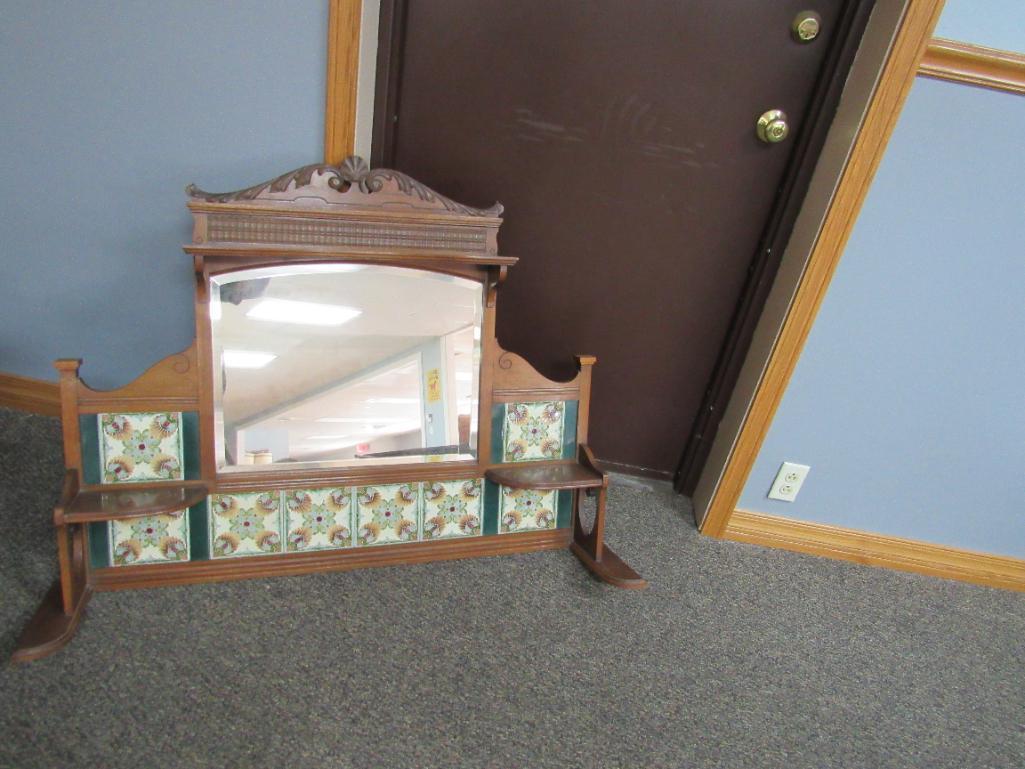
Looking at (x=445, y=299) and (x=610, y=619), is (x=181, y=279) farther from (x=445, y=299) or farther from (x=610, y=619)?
(x=610, y=619)

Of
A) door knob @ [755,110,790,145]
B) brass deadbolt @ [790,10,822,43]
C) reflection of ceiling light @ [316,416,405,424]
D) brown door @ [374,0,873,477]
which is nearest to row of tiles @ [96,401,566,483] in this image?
reflection of ceiling light @ [316,416,405,424]

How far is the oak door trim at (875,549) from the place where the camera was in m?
1.38

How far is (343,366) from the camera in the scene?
107 centimetres

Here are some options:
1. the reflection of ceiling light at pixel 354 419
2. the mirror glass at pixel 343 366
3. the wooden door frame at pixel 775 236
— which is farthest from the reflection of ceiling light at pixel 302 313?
the wooden door frame at pixel 775 236

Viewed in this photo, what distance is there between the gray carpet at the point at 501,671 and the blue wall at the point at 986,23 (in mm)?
1077

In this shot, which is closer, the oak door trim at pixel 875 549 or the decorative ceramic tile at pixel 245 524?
the decorative ceramic tile at pixel 245 524

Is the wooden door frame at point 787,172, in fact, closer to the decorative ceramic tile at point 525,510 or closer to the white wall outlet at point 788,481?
the white wall outlet at point 788,481

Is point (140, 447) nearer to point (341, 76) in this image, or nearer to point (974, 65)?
point (341, 76)

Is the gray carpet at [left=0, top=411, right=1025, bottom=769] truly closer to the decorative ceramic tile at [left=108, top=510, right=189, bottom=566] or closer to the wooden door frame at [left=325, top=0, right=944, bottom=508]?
the decorative ceramic tile at [left=108, top=510, right=189, bottom=566]

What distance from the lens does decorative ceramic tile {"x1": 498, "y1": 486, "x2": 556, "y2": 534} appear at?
1178mm

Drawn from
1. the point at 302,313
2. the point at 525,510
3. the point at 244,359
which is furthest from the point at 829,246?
the point at 244,359

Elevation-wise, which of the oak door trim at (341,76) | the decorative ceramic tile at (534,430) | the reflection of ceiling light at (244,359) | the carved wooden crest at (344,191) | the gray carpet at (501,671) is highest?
the oak door trim at (341,76)

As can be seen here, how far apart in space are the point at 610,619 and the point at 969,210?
3.39ft

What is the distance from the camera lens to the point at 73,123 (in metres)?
1.13
